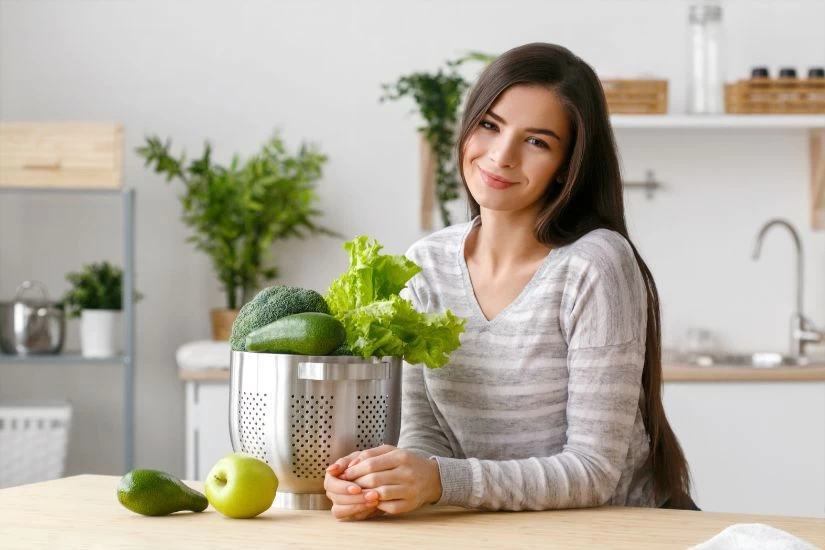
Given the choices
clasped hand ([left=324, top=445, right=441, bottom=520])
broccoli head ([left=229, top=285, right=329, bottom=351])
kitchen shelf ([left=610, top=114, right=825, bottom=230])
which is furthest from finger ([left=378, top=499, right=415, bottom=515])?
kitchen shelf ([left=610, top=114, right=825, bottom=230])

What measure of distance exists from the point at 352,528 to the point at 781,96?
237 centimetres

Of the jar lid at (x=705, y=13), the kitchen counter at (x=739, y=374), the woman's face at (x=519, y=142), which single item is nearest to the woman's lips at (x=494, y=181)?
the woman's face at (x=519, y=142)

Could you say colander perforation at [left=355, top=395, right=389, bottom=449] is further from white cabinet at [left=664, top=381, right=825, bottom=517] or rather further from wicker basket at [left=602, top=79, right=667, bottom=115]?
wicker basket at [left=602, top=79, right=667, bottom=115]

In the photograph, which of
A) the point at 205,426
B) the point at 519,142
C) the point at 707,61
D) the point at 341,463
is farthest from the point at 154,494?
the point at 707,61

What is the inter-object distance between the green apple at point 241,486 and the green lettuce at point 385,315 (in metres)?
0.17

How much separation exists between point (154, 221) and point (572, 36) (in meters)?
1.37

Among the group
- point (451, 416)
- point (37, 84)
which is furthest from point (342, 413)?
point (37, 84)

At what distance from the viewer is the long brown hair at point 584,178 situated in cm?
143

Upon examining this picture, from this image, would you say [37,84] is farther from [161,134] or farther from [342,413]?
[342,413]

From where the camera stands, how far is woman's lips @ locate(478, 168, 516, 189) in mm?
1435

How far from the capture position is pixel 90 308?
3055 mm

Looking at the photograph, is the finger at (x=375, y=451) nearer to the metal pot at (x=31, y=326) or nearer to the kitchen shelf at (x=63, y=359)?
the kitchen shelf at (x=63, y=359)

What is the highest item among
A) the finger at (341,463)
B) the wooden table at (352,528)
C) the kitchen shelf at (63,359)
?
the finger at (341,463)

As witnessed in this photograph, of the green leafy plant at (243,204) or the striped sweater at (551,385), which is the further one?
the green leafy plant at (243,204)
